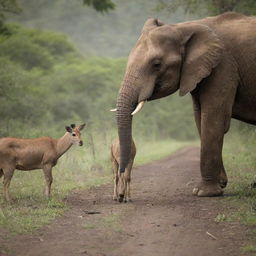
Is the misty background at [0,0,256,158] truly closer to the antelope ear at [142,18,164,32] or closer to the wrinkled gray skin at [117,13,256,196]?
the antelope ear at [142,18,164,32]

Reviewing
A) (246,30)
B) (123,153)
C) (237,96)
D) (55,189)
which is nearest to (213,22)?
(246,30)

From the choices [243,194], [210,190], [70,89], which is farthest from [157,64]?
[70,89]

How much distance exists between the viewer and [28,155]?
11.5 meters

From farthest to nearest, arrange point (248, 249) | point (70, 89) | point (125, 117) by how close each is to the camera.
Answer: point (70, 89) < point (125, 117) < point (248, 249)

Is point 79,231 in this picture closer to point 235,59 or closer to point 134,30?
point 235,59

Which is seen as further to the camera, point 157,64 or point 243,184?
point 243,184

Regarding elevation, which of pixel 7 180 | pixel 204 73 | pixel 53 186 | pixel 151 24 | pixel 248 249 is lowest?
pixel 53 186

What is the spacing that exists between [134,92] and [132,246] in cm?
406

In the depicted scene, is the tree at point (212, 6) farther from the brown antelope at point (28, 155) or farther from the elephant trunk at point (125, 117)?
the brown antelope at point (28, 155)

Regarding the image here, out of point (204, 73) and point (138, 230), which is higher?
point (204, 73)

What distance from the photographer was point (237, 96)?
12.0 metres

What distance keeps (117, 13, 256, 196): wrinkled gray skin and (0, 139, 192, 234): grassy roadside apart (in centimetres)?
233

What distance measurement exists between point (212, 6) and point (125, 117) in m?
9.91

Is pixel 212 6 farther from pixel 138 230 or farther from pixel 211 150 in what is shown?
pixel 138 230
